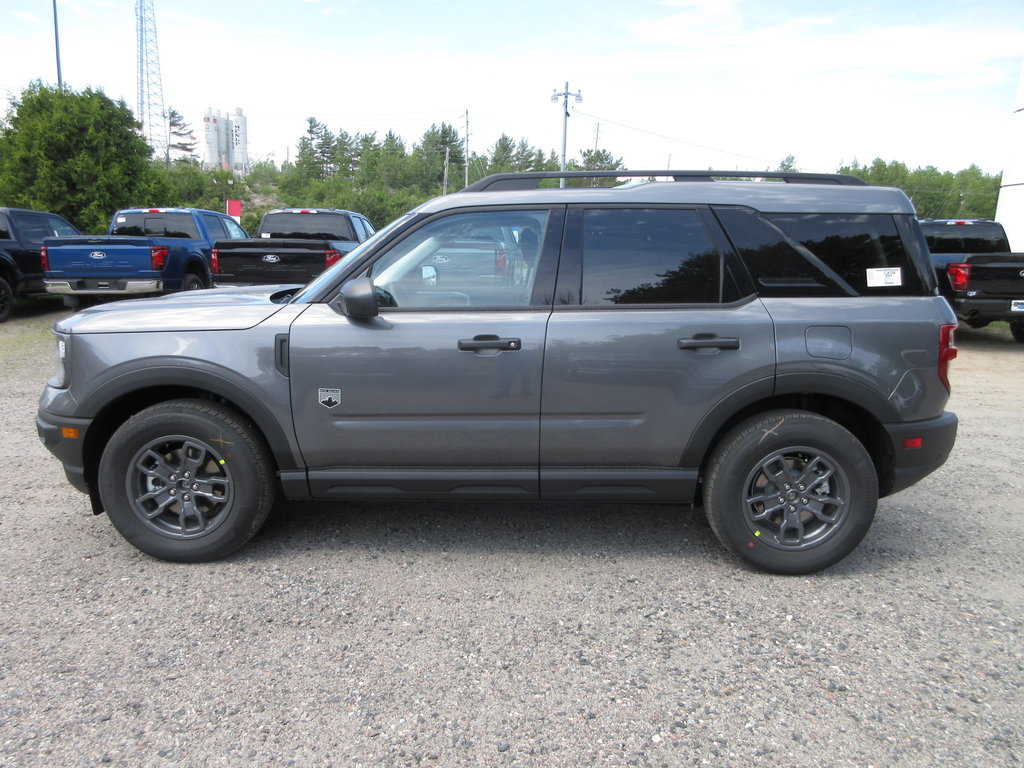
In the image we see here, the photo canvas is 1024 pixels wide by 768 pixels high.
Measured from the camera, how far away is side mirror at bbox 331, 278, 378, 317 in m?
3.44

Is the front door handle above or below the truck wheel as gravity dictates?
above

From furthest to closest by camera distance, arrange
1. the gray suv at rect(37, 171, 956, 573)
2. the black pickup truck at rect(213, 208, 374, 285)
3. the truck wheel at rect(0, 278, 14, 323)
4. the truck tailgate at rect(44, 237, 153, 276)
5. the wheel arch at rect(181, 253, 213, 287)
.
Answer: the wheel arch at rect(181, 253, 213, 287)
the truck wheel at rect(0, 278, 14, 323)
the truck tailgate at rect(44, 237, 153, 276)
the black pickup truck at rect(213, 208, 374, 285)
the gray suv at rect(37, 171, 956, 573)

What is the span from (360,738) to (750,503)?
2.12 meters

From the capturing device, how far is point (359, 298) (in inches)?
135

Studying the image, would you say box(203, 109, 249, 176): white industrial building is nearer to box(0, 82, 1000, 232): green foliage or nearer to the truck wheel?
box(0, 82, 1000, 232): green foliage

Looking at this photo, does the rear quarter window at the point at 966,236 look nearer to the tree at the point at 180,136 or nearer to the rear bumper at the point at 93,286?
the rear bumper at the point at 93,286

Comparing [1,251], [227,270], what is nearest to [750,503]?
[227,270]

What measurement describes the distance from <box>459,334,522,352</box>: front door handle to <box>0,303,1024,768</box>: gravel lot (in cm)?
114

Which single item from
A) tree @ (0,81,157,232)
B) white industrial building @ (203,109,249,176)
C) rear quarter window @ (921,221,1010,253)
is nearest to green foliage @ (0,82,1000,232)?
tree @ (0,81,157,232)

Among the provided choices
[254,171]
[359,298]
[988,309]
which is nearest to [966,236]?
[988,309]

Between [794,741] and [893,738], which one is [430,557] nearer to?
[794,741]

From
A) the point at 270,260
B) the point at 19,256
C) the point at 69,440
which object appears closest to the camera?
the point at 69,440

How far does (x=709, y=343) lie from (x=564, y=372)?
27.7 inches

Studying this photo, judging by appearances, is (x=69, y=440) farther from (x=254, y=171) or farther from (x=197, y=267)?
(x=254, y=171)
